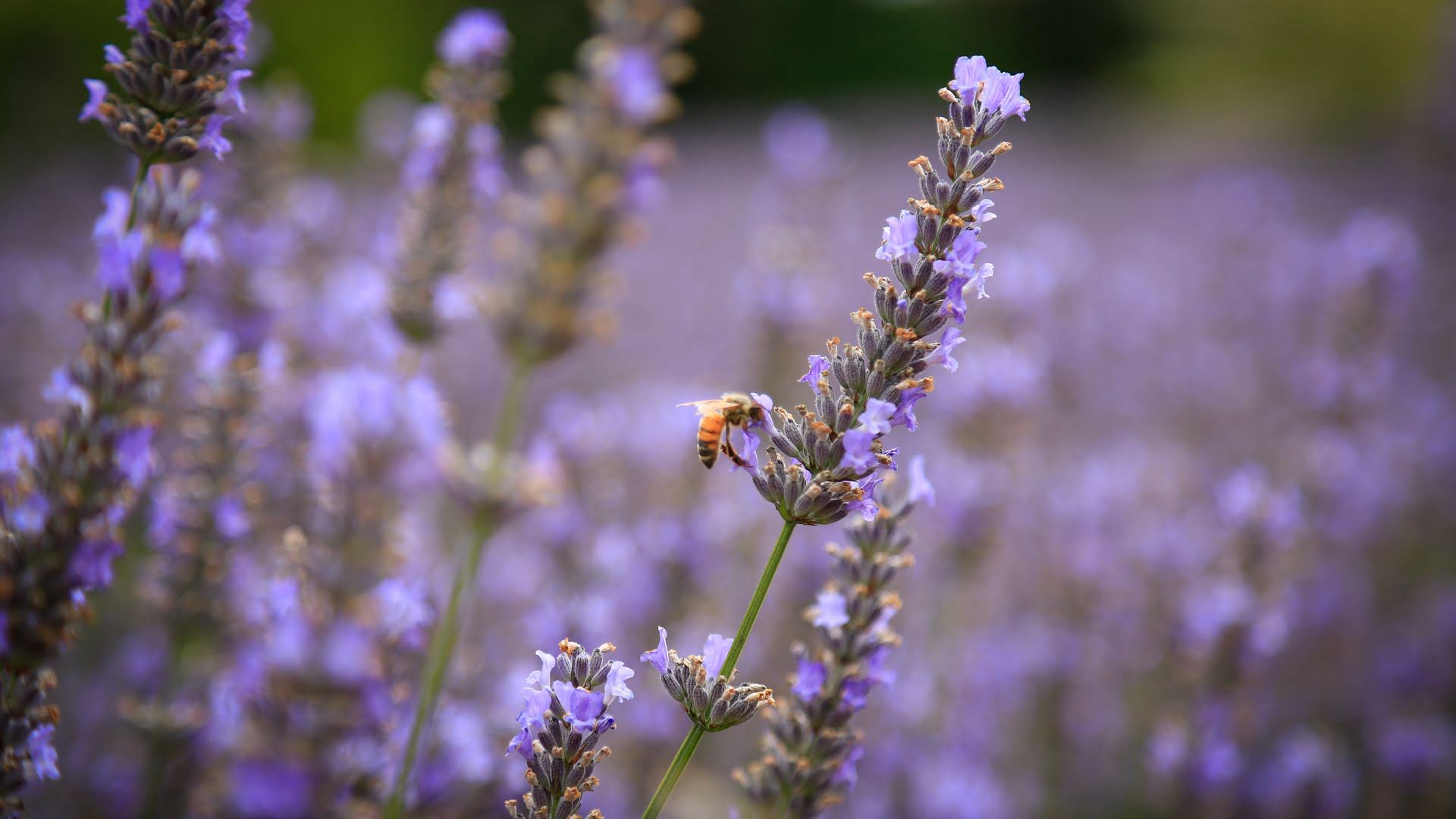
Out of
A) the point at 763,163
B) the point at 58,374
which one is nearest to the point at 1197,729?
the point at 58,374

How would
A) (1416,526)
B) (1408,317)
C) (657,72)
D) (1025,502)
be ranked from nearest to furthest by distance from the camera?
(657,72), (1025,502), (1416,526), (1408,317)

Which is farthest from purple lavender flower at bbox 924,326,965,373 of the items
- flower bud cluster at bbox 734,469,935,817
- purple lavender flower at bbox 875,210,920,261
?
flower bud cluster at bbox 734,469,935,817

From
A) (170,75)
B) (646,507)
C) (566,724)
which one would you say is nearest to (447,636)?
(566,724)

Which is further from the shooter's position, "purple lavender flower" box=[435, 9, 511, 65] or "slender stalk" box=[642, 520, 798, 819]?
"purple lavender flower" box=[435, 9, 511, 65]

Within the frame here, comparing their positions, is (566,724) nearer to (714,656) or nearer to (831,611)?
(714,656)

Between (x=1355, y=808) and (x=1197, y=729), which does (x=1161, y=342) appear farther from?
(x=1197, y=729)

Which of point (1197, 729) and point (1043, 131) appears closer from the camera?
point (1197, 729)

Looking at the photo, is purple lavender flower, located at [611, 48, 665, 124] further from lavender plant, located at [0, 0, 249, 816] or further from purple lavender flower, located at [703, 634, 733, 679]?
purple lavender flower, located at [703, 634, 733, 679]
